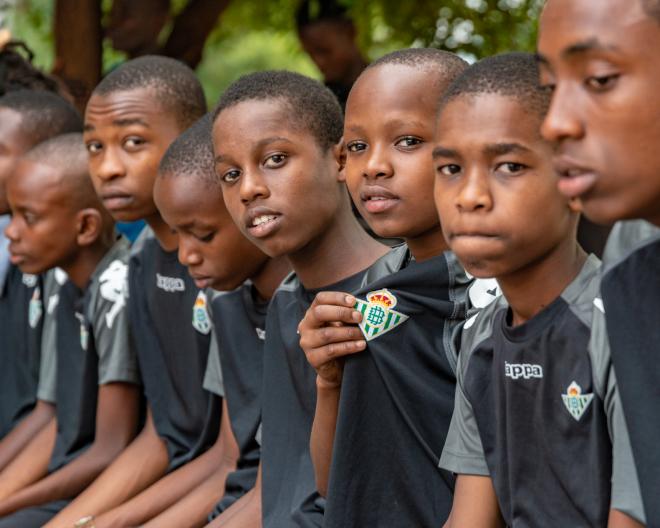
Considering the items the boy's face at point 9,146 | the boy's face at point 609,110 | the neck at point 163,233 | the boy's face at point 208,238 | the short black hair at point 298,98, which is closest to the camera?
the boy's face at point 609,110

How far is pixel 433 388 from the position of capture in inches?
101

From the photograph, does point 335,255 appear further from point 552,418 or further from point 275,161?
point 552,418

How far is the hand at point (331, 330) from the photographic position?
8.09 feet

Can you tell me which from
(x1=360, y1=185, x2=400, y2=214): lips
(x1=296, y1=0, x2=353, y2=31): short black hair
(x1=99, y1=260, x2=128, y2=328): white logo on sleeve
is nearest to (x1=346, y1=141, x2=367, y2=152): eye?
(x1=360, y1=185, x2=400, y2=214): lips

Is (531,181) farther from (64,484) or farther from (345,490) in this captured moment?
(64,484)

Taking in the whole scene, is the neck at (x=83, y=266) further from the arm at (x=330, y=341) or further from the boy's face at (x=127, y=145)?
the arm at (x=330, y=341)

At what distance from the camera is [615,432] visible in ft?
6.37

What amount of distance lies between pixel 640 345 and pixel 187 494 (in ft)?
6.26

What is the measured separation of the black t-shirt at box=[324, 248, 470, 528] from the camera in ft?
8.28

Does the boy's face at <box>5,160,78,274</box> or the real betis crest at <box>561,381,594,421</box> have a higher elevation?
the boy's face at <box>5,160,78,274</box>

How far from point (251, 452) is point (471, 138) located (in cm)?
138

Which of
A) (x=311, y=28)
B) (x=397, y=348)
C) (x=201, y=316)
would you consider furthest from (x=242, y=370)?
(x=311, y=28)

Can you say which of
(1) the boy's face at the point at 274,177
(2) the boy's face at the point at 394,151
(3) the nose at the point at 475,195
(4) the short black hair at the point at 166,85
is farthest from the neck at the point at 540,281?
(4) the short black hair at the point at 166,85

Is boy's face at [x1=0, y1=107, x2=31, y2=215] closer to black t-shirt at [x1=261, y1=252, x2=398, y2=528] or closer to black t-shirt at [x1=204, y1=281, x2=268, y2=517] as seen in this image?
black t-shirt at [x1=204, y1=281, x2=268, y2=517]
